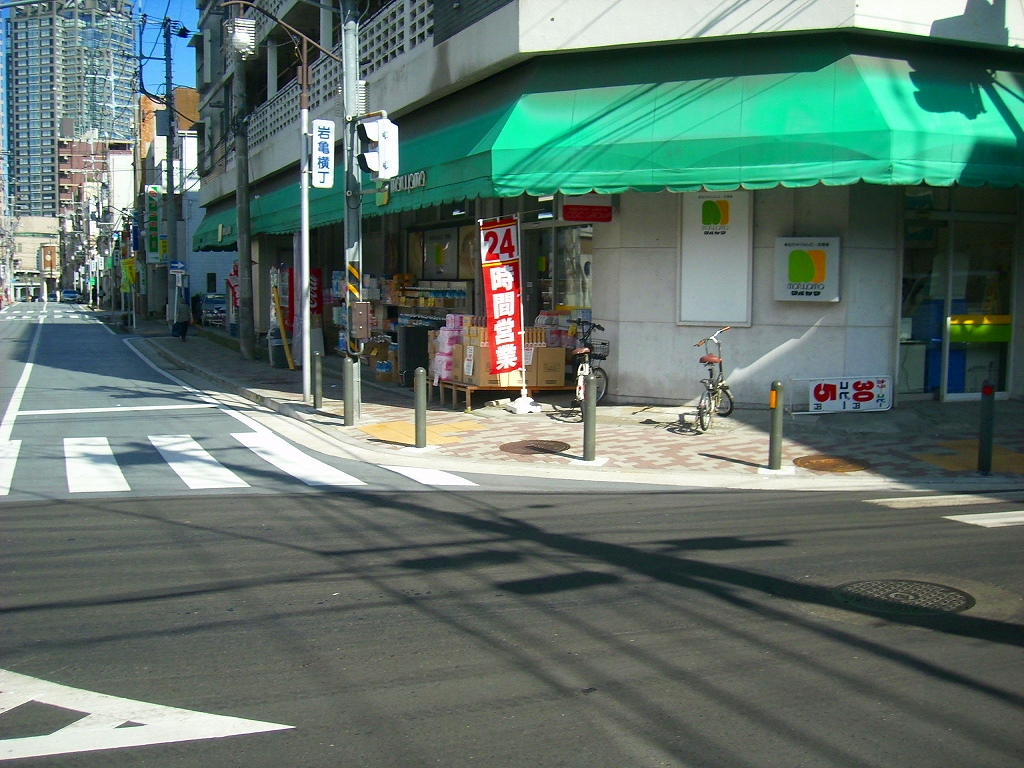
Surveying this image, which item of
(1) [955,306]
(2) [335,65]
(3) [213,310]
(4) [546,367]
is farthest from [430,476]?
(3) [213,310]

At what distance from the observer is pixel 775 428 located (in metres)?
11.0

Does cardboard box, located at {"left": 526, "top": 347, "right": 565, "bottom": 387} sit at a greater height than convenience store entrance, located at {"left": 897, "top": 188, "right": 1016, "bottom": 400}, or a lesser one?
lesser

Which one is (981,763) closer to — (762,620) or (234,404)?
(762,620)

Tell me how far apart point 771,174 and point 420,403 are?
18.2 ft

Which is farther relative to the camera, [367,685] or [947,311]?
[947,311]

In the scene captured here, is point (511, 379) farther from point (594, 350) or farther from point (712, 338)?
point (712, 338)

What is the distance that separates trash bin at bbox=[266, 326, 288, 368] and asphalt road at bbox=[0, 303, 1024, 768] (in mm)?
15163

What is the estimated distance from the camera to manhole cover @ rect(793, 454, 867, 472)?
11344mm

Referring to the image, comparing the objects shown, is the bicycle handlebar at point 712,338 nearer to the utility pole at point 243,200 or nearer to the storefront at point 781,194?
the storefront at point 781,194

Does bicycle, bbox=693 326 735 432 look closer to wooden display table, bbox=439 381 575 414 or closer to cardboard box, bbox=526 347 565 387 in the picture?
cardboard box, bbox=526 347 565 387

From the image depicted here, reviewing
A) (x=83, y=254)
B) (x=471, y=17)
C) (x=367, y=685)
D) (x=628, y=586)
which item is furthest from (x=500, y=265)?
(x=83, y=254)

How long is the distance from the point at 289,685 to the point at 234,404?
14.4m

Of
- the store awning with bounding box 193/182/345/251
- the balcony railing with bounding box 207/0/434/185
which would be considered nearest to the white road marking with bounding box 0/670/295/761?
the balcony railing with bounding box 207/0/434/185

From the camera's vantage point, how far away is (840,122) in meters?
12.7
